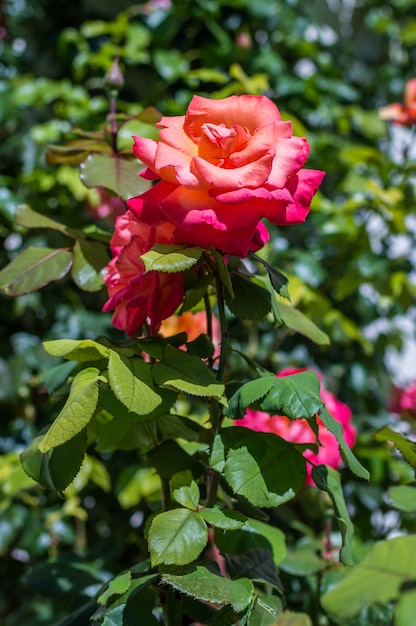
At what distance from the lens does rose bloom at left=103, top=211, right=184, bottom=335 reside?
514 mm

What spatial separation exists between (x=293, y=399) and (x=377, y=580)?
18cm

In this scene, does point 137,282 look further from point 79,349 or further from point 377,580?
point 377,580

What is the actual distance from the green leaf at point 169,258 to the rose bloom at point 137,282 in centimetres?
3

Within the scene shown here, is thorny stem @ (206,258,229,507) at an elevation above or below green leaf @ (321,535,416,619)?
below

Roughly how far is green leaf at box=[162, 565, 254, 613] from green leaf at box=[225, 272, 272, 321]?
0.58 ft

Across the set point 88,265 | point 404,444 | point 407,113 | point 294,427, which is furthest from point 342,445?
point 407,113

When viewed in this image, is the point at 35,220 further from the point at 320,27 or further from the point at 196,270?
the point at 320,27

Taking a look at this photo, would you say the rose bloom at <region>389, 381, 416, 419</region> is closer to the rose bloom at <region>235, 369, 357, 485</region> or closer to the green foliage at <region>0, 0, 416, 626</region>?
A: the green foliage at <region>0, 0, 416, 626</region>

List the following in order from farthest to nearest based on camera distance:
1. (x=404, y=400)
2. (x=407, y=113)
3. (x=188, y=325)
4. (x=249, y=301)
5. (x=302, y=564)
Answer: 1. (x=404, y=400)
2. (x=407, y=113)
3. (x=188, y=325)
4. (x=302, y=564)
5. (x=249, y=301)

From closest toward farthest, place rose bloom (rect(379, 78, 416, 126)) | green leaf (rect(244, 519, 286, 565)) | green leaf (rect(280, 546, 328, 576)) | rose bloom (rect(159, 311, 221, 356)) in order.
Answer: green leaf (rect(244, 519, 286, 565))
green leaf (rect(280, 546, 328, 576))
rose bloom (rect(159, 311, 221, 356))
rose bloom (rect(379, 78, 416, 126))

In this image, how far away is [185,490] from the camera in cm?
50

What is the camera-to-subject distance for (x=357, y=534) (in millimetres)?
1164

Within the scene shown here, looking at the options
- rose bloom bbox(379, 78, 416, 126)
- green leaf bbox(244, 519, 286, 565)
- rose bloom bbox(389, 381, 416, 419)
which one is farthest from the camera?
rose bloom bbox(389, 381, 416, 419)

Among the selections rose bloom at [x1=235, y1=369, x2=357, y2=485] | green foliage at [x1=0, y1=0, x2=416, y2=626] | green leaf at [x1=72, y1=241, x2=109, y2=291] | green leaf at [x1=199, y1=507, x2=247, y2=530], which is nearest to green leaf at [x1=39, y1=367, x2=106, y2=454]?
green foliage at [x1=0, y1=0, x2=416, y2=626]
